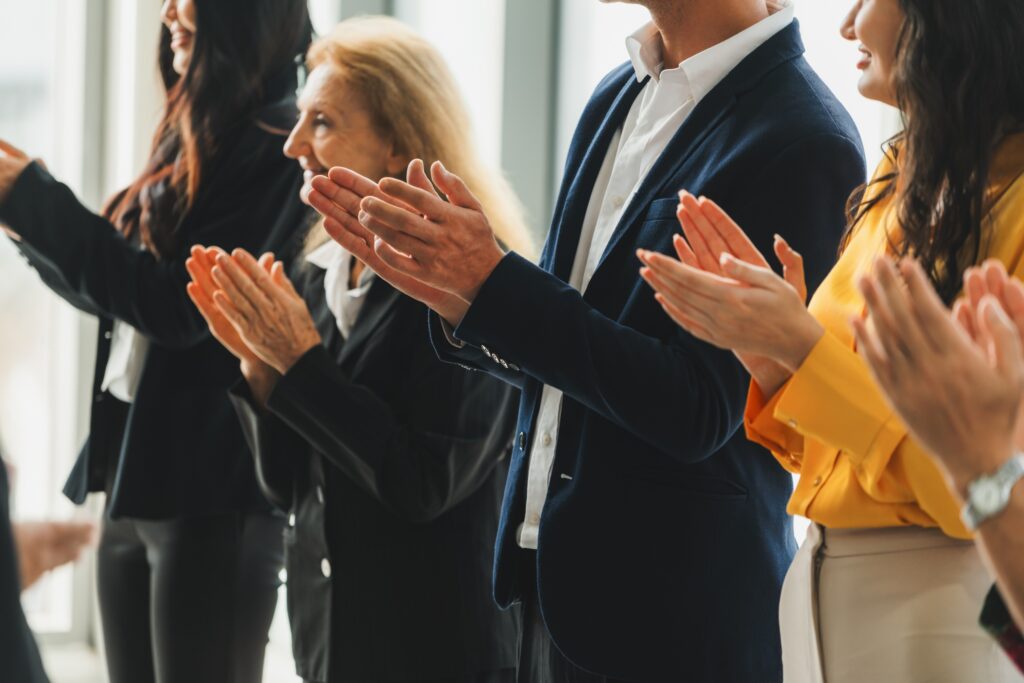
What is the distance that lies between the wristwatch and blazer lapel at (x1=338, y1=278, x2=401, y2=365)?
134cm

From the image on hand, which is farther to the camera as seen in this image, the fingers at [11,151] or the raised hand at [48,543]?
the fingers at [11,151]

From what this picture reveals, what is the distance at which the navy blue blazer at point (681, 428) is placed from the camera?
5.11 ft

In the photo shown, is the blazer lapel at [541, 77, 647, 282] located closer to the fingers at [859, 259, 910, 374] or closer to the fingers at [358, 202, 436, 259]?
the fingers at [358, 202, 436, 259]

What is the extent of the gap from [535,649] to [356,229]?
59cm

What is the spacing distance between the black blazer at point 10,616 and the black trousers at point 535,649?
2.54 feet

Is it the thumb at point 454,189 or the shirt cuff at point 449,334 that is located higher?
the thumb at point 454,189

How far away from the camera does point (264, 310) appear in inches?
89.4

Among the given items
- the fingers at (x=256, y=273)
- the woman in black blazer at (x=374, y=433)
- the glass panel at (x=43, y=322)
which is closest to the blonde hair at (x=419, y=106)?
the woman in black blazer at (x=374, y=433)

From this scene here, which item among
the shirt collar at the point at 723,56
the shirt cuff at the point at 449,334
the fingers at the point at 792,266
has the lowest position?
the shirt cuff at the point at 449,334

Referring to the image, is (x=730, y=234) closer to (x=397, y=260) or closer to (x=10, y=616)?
(x=397, y=260)

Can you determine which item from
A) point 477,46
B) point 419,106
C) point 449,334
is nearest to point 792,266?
point 449,334

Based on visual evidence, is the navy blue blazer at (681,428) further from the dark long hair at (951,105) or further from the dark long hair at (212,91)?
the dark long hair at (212,91)

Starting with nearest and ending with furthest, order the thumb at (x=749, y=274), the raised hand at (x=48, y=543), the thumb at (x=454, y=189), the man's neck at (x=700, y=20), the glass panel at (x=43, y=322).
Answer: the raised hand at (x=48, y=543)
the thumb at (x=749, y=274)
the thumb at (x=454, y=189)
the man's neck at (x=700, y=20)
the glass panel at (x=43, y=322)

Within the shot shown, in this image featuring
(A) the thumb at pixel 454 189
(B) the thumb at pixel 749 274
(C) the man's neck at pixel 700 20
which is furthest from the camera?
(C) the man's neck at pixel 700 20
